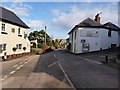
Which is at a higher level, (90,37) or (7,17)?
(7,17)

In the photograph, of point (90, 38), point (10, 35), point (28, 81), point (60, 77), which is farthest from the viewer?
point (90, 38)

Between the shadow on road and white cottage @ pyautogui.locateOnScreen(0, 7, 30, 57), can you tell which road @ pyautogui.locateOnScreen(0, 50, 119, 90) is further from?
white cottage @ pyautogui.locateOnScreen(0, 7, 30, 57)

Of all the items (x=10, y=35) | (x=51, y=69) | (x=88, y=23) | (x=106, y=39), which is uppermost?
(x=88, y=23)

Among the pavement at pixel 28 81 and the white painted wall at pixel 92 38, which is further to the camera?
the white painted wall at pixel 92 38

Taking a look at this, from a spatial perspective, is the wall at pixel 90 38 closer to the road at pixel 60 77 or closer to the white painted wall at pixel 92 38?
the white painted wall at pixel 92 38

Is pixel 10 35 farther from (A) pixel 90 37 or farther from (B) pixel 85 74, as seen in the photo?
(B) pixel 85 74

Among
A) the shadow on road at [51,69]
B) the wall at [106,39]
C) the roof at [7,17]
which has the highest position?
the roof at [7,17]

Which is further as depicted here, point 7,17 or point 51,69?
point 7,17

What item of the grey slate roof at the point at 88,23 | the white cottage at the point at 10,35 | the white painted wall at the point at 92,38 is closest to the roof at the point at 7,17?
the white cottage at the point at 10,35

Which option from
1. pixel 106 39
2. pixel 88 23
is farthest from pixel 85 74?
pixel 106 39

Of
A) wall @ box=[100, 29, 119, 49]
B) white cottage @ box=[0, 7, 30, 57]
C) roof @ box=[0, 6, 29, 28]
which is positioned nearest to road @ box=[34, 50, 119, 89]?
white cottage @ box=[0, 7, 30, 57]

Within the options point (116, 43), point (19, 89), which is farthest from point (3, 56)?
point (116, 43)

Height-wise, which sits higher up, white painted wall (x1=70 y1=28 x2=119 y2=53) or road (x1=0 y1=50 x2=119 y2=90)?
white painted wall (x1=70 y1=28 x2=119 y2=53)

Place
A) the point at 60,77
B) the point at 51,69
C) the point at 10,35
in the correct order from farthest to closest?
the point at 10,35, the point at 51,69, the point at 60,77
